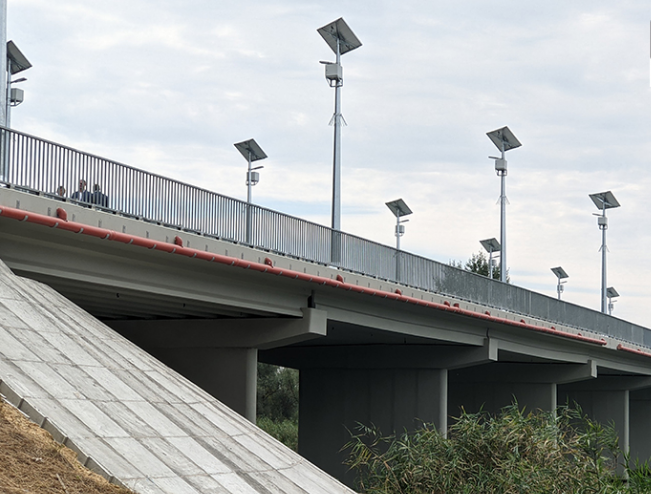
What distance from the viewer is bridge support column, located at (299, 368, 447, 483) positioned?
1164 inches

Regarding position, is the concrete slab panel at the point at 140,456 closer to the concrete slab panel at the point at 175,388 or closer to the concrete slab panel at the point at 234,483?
the concrete slab panel at the point at 234,483

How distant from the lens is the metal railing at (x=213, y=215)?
46.9ft

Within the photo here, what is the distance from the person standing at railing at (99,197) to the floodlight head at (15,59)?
1019 centimetres

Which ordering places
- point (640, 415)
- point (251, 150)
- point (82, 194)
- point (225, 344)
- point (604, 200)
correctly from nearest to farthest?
point (82, 194)
point (225, 344)
point (251, 150)
point (604, 200)
point (640, 415)

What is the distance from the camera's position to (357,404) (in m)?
30.4

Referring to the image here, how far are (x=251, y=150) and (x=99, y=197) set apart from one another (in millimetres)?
16019

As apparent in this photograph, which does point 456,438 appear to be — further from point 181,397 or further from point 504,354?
point 504,354

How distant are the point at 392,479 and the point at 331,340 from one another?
13635mm

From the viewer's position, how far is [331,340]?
2908 cm

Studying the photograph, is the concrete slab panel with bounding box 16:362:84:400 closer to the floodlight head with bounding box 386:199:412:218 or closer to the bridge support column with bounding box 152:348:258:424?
the bridge support column with bounding box 152:348:258:424

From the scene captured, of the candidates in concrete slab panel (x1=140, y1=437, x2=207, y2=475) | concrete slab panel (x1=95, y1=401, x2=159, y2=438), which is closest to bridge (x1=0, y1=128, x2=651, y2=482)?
concrete slab panel (x1=95, y1=401, x2=159, y2=438)

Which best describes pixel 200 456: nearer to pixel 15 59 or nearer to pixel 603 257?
pixel 15 59

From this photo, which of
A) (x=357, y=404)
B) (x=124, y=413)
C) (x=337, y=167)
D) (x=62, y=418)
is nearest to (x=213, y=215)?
(x=337, y=167)

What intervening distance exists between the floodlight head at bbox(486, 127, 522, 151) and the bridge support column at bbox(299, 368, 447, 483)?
467 inches
